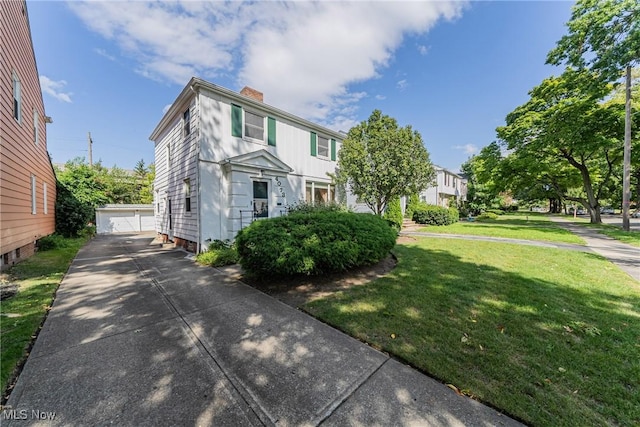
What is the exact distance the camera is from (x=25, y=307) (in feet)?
13.1

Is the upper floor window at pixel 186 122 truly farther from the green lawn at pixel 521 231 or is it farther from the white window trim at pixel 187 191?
the green lawn at pixel 521 231

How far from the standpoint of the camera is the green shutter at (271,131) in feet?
33.2

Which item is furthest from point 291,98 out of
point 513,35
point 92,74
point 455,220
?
point 455,220

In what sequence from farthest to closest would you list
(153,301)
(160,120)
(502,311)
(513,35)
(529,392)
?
(160,120) < (513,35) < (153,301) < (502,311) < (529,392)

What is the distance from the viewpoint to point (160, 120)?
1155cm

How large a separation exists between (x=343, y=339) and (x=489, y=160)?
2159 cm

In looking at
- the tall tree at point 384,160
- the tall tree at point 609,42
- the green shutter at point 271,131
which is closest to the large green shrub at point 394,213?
the tall tree at point 384,160

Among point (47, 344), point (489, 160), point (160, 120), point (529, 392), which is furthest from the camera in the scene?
point (489, 160)

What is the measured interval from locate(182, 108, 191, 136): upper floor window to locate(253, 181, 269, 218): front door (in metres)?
3.20

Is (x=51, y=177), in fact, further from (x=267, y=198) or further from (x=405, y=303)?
(x=405, y=303)

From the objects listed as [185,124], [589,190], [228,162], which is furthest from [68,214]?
[589,190]

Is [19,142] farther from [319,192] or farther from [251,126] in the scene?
[319,192]

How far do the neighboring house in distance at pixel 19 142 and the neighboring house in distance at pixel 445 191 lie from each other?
24893mm

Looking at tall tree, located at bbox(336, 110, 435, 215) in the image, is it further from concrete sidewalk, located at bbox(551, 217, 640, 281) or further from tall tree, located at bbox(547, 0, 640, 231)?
tall tree, located at bbox(547, 0, 640, 231)
